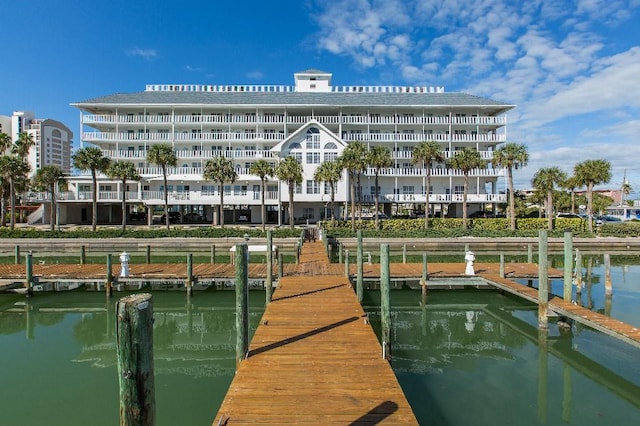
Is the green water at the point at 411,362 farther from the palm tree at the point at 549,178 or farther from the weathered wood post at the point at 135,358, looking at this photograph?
the palm tree at the point at 549,178

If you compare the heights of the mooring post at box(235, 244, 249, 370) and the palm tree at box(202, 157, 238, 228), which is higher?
the palm tree at box(202, 157, 238, 228)

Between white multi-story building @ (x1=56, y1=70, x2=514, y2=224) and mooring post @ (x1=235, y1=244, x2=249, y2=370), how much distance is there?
132 ft

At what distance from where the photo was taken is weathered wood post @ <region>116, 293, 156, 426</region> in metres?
3.71

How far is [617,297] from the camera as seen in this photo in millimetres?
19375

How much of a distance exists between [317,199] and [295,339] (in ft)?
131

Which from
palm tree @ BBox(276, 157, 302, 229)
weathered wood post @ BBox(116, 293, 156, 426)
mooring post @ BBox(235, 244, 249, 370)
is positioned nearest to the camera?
weathered wood post @ BBox(116, 293, 156, 426)

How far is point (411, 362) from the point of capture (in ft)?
38.5

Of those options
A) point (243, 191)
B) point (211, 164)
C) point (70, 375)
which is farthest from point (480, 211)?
point (70, 375)

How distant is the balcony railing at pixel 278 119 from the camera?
55500 mm

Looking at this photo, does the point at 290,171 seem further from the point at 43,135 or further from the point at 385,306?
the point at 43,135

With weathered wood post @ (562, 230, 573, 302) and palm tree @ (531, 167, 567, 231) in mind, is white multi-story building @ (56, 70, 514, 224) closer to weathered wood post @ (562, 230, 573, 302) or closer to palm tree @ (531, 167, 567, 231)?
palm tree @ (531, 167, 567, 231)

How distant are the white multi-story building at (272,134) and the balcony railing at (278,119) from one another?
143 millimetres

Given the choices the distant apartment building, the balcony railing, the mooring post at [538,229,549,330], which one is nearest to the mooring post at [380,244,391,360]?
the mooring post at [538,229,549,330]

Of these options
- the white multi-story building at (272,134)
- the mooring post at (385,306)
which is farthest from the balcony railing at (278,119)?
the mooring post at (385,306)
